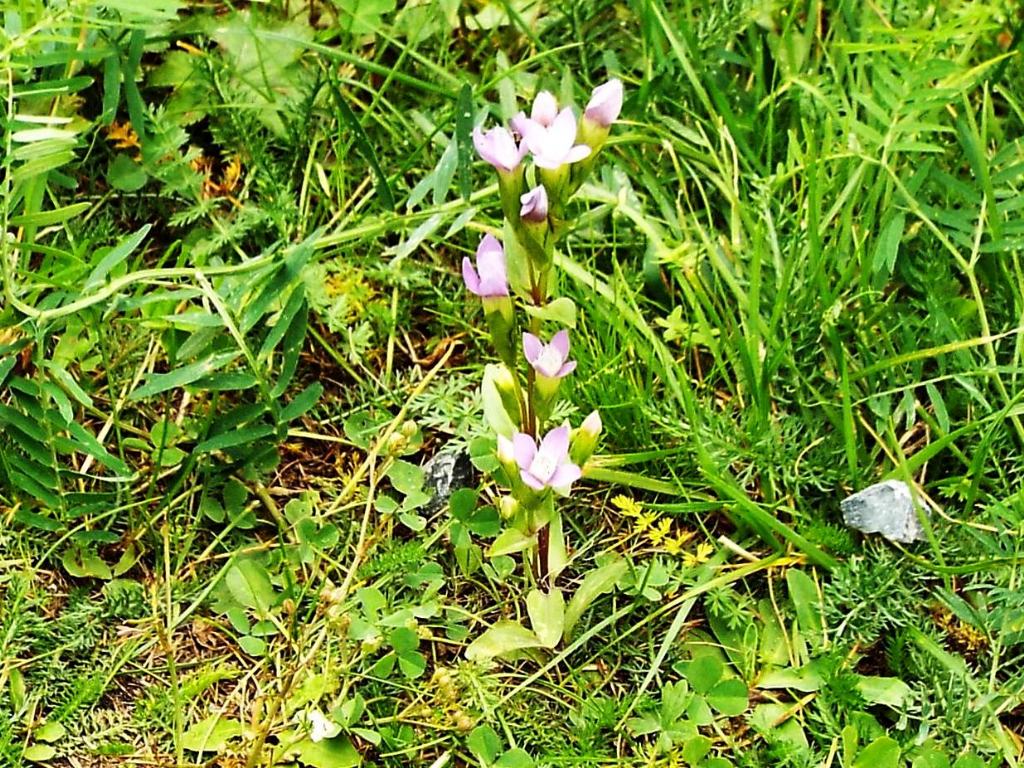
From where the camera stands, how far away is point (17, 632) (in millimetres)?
1566

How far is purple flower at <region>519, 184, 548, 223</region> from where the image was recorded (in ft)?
4.50

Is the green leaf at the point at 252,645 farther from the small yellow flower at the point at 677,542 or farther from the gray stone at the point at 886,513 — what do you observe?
the gray stone at the point at 886,513

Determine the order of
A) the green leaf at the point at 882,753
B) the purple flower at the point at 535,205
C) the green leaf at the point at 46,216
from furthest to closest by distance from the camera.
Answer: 1. the green leaf at the point at 46,216
2. the green leaf at the point at 882,753
3. the purple flower at the point at 535,205

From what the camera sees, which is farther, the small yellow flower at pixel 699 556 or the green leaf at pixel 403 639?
the small yellow flower at pixel 699 556

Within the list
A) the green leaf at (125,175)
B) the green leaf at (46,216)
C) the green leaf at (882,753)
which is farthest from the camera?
the green leaf at (125,175)

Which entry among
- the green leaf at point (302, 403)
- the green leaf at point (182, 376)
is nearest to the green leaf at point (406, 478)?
the green leaf at point (302, 403)

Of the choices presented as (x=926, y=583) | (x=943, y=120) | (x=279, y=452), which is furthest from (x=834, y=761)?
(x=943, y=120)

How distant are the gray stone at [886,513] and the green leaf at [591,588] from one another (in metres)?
0.31

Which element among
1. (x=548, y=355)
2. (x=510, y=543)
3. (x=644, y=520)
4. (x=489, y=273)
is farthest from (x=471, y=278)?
(x=644, y=520)

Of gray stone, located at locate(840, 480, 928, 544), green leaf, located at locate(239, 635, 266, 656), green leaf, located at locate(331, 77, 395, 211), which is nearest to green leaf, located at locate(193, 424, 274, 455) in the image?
green leaf, located at locate(239, 635, 266, 656)

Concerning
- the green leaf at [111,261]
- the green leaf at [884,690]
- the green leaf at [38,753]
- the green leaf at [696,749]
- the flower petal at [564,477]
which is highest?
the green leaf at [111,261]

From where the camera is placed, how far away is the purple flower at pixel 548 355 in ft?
4.70

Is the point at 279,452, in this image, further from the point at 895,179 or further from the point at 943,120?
the point at 943,120

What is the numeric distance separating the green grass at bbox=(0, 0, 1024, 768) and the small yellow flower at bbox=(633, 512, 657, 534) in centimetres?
2
